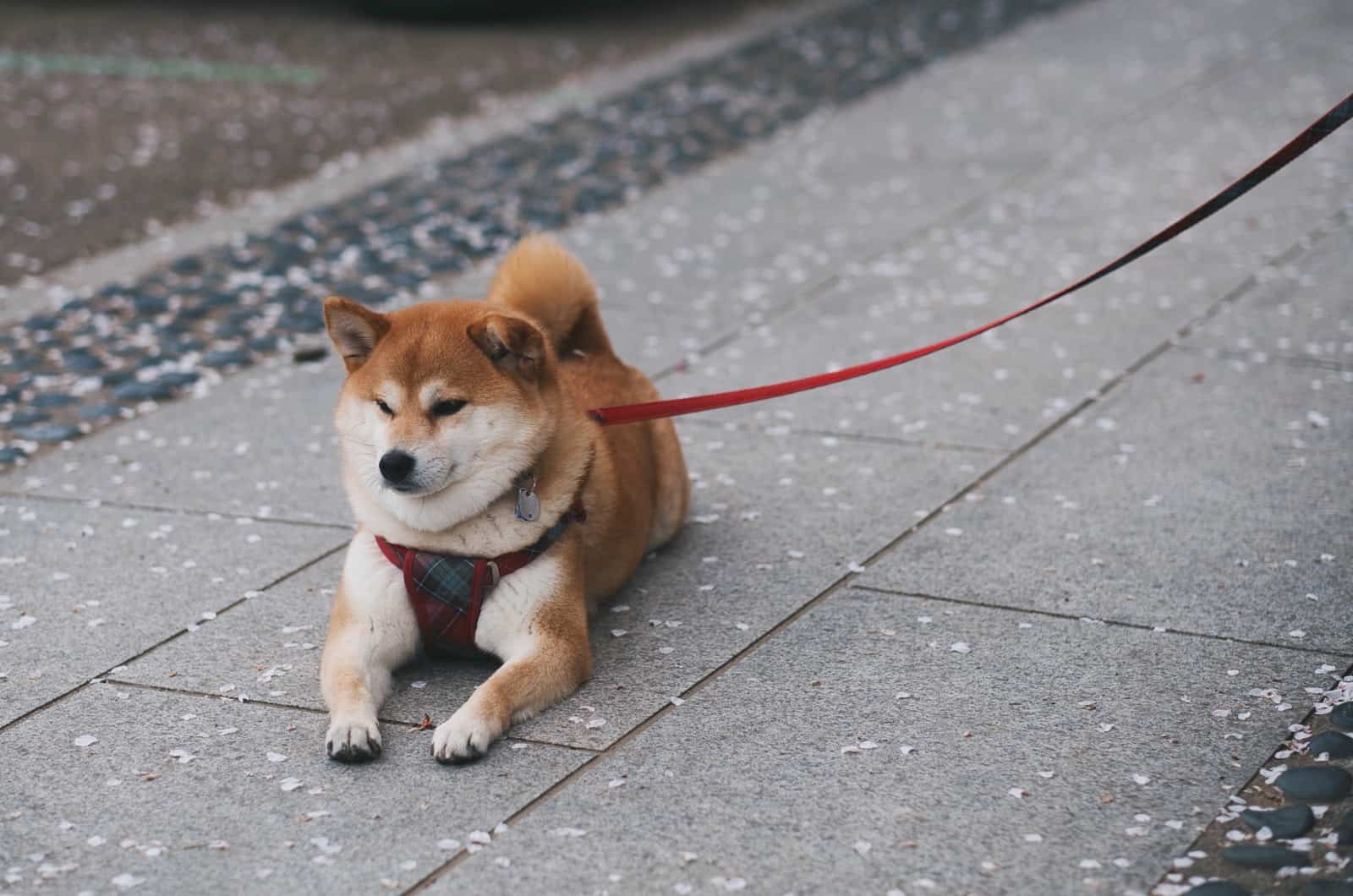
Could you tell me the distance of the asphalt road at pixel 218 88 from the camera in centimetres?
979

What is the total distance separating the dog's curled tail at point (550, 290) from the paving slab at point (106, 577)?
0.94 m

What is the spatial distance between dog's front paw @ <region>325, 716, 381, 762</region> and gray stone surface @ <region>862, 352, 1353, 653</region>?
64.1 inches

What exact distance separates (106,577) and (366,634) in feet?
3.99

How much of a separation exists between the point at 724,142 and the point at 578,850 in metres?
8.01

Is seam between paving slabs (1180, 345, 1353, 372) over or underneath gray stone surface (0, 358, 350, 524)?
underneath

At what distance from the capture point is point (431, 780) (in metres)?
3.67

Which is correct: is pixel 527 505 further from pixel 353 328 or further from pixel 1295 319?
pixel 1295 319

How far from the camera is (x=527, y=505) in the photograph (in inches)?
160

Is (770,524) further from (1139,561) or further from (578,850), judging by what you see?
(578,850)

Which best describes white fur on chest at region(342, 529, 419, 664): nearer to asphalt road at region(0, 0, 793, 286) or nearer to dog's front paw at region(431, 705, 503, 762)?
dog's front paw at region(431, 705, 503, 762)

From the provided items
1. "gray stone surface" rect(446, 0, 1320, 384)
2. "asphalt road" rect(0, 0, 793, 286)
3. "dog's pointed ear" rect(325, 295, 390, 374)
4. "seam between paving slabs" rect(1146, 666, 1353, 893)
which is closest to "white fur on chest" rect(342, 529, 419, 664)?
"dog's pointed ear" rect(325, 295, 390, 374)

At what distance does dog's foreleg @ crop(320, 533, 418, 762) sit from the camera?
12.9ft

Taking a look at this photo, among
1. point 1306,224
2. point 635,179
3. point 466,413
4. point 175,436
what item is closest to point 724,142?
point 635,179

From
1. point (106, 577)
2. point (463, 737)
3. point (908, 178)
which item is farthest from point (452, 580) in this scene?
point (908, 178)
